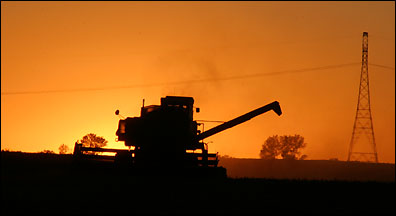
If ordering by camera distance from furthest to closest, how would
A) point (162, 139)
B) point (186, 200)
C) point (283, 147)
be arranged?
point (283, 147) < point (162, 139) < point (186, 200)

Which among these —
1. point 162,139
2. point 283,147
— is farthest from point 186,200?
point 283,147

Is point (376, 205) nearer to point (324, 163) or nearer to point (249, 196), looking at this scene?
point (249, 196)

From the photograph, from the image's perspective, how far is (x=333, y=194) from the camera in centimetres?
1567

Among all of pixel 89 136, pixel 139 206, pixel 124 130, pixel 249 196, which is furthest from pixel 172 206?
pixel 89 136

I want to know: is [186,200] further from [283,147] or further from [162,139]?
[283,147]

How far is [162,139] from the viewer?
2447 cm

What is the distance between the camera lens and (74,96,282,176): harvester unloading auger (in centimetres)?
2428

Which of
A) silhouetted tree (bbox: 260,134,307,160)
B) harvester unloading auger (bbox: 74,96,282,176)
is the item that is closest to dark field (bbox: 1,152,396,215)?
harvester unloading auger (bbox: 74,96,282,176)

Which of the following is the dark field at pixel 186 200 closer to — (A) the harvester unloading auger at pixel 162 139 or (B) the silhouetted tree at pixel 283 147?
(A) the harvester unloading auger at pixel 162 139

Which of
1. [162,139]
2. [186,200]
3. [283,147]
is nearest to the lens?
[186,200]

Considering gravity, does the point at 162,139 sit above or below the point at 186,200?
above

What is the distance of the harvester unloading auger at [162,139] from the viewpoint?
24.3 m

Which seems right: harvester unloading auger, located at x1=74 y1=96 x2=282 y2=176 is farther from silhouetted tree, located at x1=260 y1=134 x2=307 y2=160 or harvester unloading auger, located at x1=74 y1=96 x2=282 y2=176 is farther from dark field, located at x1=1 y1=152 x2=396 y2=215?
silhouetted tree, located at x1=260 y1=134 x2=307 y2=160

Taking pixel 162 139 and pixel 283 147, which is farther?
pixel 283 147
